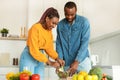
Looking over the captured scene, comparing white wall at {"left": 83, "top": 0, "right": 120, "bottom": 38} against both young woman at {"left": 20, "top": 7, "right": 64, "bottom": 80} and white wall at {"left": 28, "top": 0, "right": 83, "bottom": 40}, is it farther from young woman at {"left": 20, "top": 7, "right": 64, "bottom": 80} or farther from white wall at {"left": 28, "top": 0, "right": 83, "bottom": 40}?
young woman at {"left": 20, "top": 7, "right": 64, "bottom": 80}

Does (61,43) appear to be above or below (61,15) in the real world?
below

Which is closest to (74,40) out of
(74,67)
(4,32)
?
(74,67)

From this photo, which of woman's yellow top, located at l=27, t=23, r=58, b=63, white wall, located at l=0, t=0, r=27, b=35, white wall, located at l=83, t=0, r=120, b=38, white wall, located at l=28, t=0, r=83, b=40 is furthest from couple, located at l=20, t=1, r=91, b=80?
white wall, located at l=0, t=0, r=27, b=35

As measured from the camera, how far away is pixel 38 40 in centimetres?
197

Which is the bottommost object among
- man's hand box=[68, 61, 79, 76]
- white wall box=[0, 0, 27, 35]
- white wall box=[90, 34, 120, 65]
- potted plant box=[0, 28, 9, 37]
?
man's hand box=[68, 61, 79, 76]

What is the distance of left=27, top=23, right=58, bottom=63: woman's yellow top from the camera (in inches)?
75.0

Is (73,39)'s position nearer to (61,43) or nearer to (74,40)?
(74,40)

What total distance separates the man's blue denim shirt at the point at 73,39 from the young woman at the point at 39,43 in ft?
0.41

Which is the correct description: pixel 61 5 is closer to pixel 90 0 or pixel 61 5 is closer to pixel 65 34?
pixel 90 0

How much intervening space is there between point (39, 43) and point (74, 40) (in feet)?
1.07

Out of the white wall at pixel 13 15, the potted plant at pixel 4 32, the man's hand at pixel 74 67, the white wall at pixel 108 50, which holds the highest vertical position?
the white wall at pixel 13 15

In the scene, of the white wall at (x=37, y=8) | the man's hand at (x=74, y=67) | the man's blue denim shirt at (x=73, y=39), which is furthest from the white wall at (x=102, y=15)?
the man's hand at (x=74, y=67)

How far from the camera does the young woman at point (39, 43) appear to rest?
1.92 metres

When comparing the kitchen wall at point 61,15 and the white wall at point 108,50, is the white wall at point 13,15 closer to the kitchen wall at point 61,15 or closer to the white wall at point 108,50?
the kitchen wall at point 61,15
